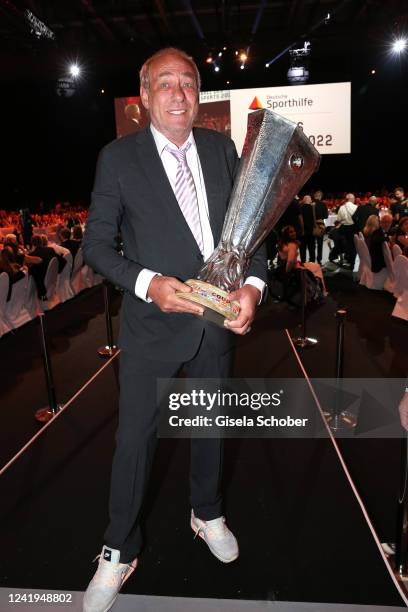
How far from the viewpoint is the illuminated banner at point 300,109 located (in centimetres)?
1034

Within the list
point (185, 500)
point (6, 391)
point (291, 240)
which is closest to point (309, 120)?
point (291, 240)

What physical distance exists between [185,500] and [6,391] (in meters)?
2.11

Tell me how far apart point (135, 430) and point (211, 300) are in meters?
0.63

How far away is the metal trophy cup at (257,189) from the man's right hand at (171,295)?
35 millimetres

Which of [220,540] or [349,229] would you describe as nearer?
[220,540]

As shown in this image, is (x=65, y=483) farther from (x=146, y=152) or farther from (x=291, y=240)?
(x=291, y=240)

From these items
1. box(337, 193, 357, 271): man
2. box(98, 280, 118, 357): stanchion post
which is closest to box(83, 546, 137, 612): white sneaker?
box(98, 280, 118, 357): stanchion post

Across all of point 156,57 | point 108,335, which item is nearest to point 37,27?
point 108,335

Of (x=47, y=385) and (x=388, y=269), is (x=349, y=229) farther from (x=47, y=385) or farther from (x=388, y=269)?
(x=47, y=385)

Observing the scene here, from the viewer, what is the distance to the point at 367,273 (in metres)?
7.08

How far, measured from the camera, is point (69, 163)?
18.0m

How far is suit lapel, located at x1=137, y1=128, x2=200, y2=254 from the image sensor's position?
4.59 ft

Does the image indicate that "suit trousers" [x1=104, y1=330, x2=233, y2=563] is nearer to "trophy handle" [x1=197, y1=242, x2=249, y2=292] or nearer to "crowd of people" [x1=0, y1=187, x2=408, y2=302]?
"trophy handle" [x1=197, y1=242, x2=249, y2=292]

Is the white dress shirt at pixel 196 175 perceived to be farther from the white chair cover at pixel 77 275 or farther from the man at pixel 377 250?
the white chair cover at pixel 77 275
